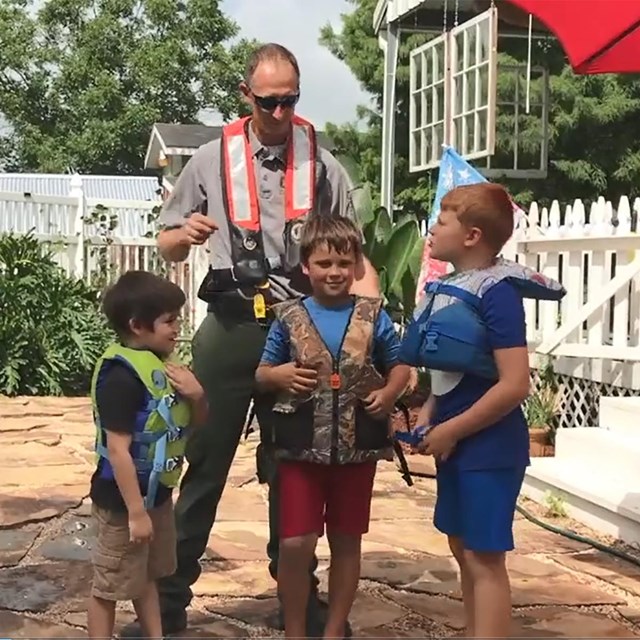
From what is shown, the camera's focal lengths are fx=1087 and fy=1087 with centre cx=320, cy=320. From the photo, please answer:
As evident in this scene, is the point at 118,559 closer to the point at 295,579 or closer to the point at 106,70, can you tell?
the point at 295,579

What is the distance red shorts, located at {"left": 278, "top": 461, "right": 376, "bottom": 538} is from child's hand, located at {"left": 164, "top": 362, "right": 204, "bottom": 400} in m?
0.37

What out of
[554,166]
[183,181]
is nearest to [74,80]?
[554,166]

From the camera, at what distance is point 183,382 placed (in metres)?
3.06

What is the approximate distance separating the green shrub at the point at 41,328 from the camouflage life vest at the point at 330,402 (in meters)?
7.20

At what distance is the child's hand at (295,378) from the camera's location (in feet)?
10.3

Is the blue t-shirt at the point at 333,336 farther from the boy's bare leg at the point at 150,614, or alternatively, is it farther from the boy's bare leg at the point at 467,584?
the boy's bare leg at the point at 150,614

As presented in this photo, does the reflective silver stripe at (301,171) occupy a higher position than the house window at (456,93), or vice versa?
the house window at (456,93)

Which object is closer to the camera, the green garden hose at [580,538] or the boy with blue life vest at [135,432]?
the boy with blue life vest at [135,432]

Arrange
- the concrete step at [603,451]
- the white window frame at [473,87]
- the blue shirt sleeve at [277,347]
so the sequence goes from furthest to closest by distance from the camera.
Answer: the white window frame at [473,87]
the concrete step at [603,451]
the blue shirt sleeve at [277,347]

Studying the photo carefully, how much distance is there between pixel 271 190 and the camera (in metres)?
3.53

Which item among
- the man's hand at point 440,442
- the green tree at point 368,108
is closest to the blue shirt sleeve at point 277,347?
the man's hand at point 440,442

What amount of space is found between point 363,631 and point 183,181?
5.47ft

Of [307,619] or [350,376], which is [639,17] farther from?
[307,619]

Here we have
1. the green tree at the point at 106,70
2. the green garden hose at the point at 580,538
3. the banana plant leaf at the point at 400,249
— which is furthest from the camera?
the green tree at the point at 106,70
